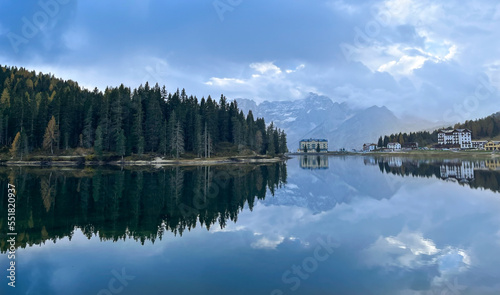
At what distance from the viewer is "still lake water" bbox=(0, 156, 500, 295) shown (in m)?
12.5

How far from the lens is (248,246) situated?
17.9m

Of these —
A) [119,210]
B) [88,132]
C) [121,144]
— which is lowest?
[119,210]

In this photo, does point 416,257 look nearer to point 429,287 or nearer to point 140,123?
point 429,287

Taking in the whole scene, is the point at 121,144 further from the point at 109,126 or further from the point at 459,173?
the point at 459,173

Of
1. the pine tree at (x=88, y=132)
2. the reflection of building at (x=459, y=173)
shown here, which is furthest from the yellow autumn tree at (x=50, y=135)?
the reflection of building at (x=459, y=173)

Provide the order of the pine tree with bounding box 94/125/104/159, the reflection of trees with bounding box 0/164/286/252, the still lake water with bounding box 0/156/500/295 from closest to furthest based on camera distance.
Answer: the still lake water with bounding box 0/156/500/295 → the reflection of trees with bounding box 0/164/286/252 → the pine tree with bounding box 94/125/104/159

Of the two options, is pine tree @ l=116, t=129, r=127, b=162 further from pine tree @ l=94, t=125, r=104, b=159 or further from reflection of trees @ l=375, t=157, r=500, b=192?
reflection of trees @ l=375, t=157, r=500, b=192

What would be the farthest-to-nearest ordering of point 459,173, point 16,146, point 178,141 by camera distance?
1. point 178,141
2. point 16,146
3. point 459,173

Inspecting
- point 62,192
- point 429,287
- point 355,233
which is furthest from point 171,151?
point 429,287

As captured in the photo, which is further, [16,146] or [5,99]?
[5,99]

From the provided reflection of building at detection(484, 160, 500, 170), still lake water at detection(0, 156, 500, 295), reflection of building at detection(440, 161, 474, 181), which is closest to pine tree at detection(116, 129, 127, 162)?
still lake water at detection(0, 156, 500, 295)

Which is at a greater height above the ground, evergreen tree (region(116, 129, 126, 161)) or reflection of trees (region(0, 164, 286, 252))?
evergreen tree (region(116, 129, 126, 161))

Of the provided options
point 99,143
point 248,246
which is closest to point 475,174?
point 248,246

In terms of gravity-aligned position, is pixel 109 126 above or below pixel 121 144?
A: above
